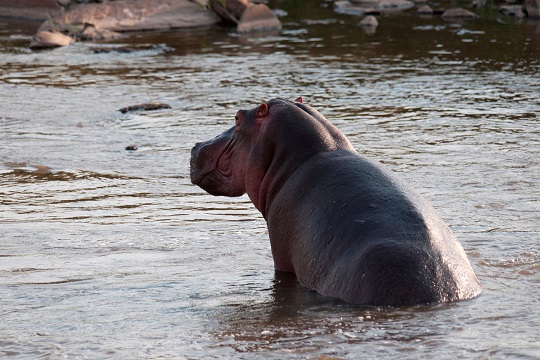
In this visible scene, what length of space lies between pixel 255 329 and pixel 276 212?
988mm

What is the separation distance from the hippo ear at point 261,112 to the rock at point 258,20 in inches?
471

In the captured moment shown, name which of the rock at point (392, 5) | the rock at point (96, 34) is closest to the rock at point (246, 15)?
the rock at point (96, 34)

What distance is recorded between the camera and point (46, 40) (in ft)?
48.3

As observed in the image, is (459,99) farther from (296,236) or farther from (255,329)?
(255,329)

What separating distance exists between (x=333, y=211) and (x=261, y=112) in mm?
830

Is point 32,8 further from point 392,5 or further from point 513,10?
point 513,10

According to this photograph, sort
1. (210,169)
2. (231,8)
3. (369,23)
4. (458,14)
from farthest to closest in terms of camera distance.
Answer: (458,14), (231,8), (369,23), (210,169)

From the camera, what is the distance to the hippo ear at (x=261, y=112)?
4.78m

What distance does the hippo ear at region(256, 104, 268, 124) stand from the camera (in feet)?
15.7

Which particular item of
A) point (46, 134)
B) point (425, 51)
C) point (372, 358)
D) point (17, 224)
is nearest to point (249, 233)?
point (17, 224)

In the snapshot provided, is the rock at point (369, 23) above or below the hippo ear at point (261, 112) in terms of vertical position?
below

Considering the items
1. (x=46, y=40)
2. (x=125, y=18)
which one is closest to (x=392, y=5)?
(x=125, y=18)

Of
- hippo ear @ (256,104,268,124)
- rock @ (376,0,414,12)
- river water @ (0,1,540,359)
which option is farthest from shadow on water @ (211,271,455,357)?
rock @ (376,0,414,12)

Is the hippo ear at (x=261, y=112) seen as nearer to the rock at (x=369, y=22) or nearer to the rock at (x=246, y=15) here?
the rock at (x=246, y=15)
